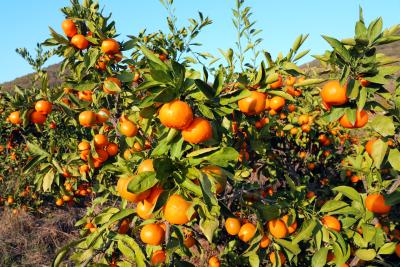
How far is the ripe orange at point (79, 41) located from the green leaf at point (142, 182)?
4.39 feet

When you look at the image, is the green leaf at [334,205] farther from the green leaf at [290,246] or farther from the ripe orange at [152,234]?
the ripe orange at [152,234]

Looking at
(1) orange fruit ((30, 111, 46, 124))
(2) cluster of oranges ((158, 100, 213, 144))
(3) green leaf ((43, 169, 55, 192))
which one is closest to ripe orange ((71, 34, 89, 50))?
(1) orange fruit ((30, 111, 46, 124))

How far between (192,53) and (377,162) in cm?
274

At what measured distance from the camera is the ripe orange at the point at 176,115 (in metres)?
1.22

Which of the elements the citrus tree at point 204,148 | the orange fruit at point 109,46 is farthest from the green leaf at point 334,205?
the orange fruit at point 109,46

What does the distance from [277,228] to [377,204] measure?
584 mm

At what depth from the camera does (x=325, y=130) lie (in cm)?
442

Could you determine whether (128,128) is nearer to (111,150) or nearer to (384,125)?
(111,150)

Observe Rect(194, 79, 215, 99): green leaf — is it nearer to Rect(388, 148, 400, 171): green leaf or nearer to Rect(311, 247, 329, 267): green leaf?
Rect(388, 148, 400, 171): green leaf

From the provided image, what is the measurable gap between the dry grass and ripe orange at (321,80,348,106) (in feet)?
13.1

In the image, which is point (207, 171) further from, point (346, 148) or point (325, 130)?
point (346, 148)

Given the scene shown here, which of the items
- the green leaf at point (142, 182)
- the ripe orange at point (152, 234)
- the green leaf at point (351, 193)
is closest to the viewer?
the green leaf at point (142, 182)

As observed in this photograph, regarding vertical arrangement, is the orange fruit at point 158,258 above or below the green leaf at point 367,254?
above

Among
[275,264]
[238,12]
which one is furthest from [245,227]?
[238,12]
